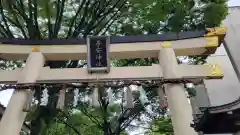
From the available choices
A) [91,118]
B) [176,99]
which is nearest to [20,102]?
[176,99]

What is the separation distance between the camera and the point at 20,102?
6770 millimetres

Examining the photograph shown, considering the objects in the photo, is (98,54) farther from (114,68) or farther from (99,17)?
(99,17)

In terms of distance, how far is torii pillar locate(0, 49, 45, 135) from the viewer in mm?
6386

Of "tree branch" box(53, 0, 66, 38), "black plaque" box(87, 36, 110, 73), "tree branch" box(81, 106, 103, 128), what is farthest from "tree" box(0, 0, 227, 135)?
A: "tree branch" box(81, 106, 103, 128)

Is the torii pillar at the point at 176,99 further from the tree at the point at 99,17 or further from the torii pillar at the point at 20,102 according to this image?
the torii pillar at the point at 20,102

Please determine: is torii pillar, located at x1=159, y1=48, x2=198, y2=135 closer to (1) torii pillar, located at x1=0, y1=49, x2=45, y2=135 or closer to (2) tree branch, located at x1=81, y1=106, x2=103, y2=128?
(1) torii pillar, located at x1=0, y1=49, x2=45, y2=135

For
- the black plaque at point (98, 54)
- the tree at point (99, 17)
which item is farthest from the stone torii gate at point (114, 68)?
the tree at point (99, 17)

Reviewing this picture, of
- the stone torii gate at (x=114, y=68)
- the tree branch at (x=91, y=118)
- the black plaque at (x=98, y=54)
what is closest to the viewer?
the stone torii gate at (x=114, y=68)

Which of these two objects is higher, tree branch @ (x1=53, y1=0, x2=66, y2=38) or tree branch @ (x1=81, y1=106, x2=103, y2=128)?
tree branch @ (x1=53, y1=0, x2=66, y2=38)

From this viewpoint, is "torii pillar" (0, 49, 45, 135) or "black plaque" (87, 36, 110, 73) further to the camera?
"black plaque" (87, 36, 110, 73)

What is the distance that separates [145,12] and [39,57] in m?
3.78

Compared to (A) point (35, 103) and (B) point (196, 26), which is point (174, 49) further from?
(A) point (35, 103)

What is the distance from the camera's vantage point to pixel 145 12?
9305 mm

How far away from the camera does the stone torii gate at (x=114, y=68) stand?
665cm
